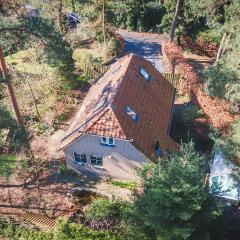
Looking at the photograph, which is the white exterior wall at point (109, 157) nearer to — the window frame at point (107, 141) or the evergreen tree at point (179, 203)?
the window frame at point (107, 141)

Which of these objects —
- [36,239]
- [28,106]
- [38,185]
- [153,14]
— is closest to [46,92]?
[28,106]

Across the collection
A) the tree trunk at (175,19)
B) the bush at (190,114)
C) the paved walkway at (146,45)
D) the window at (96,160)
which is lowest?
the window at (96,160)

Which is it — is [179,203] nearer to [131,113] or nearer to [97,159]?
[131,113]

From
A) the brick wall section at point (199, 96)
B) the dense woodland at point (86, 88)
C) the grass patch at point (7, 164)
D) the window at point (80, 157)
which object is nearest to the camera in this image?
the dense woodland at point (86, 88)

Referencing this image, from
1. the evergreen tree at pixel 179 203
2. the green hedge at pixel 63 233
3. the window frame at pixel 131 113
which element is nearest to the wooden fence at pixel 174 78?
the window frame at pixel 131 113

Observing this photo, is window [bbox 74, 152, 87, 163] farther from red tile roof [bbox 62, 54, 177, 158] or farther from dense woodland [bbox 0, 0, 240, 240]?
dense woodland [bbox 0, 0, 240, 240]

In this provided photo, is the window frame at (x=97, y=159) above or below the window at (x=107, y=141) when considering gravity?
below

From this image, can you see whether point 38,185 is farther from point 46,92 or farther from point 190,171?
point 190,171

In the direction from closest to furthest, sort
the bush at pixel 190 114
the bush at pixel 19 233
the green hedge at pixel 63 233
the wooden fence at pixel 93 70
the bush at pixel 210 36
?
1. the green hedge at pixel 63 233
2. the bush at pixel 19 233
3. the bush at pixel 190 114
4. the wooden fence at pixel 93 70
5. the bush at pixel 210 36

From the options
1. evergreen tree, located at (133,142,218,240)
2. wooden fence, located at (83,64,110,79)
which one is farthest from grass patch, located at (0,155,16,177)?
wooden fence, located at (83,64,110,79)
